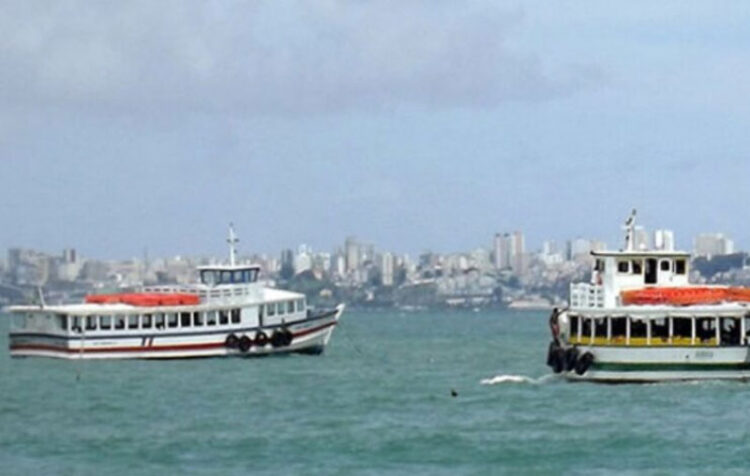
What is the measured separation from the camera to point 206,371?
283ft

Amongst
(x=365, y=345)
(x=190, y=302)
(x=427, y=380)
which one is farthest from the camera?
(x=365, y=345)

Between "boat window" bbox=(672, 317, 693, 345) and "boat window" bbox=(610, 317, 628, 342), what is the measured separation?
4.61ft

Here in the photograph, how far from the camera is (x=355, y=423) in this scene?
61.9m

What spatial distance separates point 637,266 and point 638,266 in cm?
3

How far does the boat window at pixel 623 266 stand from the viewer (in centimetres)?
7125

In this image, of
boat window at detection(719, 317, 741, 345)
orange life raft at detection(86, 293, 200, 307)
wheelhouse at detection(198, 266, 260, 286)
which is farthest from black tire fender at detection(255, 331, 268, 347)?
boat window at detection(719, 317, 741, 345)

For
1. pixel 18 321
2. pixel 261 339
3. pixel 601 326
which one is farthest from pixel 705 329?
pixel 18 321

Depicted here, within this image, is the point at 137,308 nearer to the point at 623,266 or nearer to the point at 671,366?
the point at 623,266

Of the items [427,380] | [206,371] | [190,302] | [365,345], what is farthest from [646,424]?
[365,345]

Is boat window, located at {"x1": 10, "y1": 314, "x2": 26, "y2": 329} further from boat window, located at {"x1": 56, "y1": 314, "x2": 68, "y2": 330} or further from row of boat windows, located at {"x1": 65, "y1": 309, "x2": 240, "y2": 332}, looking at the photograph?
row of boat windows, located at {"x1": 65, "y1": 309, "x2": 240, "y2": 332}

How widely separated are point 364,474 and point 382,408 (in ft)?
56.4

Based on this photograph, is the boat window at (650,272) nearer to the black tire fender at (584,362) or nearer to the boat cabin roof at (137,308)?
the black tire fender at (584,362)

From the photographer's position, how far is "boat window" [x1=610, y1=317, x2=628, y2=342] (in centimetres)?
6812

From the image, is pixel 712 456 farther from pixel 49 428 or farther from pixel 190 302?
pixel 190 302
